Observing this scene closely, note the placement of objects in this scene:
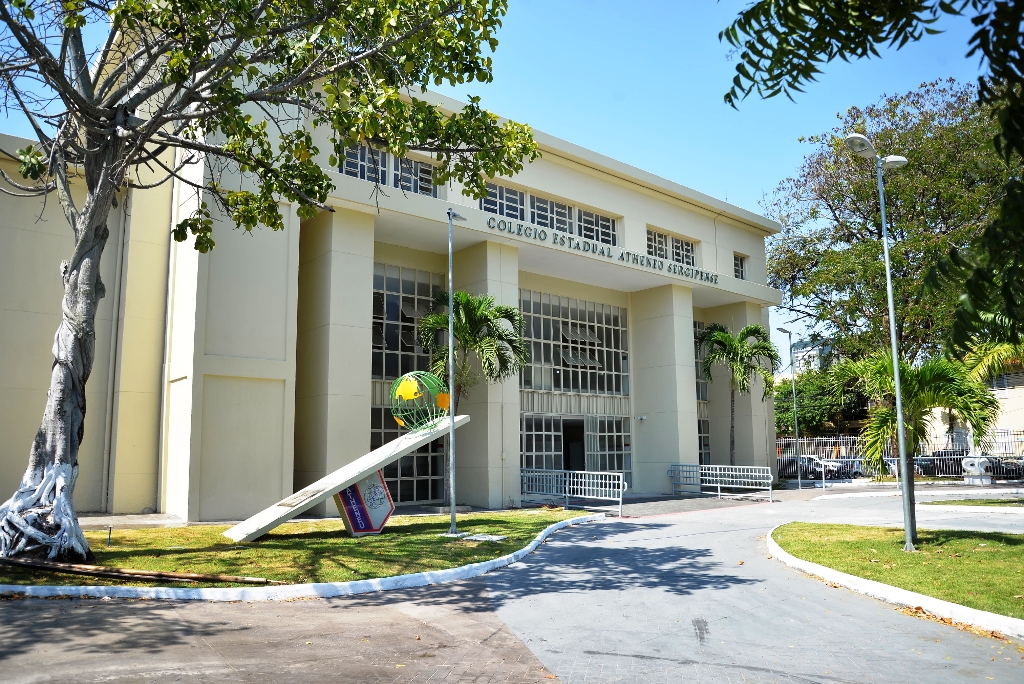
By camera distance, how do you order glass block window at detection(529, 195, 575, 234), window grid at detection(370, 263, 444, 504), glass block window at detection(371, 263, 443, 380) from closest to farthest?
1. window grid at detection(370, 263, 444, 504)
2. glass block window at detection(371, 263, 443, 380)
3. glass block window at detection(529, 195, 575, 234)

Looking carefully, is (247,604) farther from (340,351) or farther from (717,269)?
(717,269)

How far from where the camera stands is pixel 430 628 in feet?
25.5

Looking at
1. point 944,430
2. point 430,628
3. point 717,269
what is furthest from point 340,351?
point 944,430

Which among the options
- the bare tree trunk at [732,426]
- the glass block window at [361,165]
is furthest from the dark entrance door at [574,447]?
the glass block window at [361,165]

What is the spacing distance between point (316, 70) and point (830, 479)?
33.1 m

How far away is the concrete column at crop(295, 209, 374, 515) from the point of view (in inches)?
721

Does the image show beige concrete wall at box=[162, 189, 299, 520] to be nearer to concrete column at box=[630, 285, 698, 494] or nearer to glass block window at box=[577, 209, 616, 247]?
glass block window at box=[577, 209, 616, 247]

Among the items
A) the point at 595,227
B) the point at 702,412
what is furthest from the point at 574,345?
the point at 702,412

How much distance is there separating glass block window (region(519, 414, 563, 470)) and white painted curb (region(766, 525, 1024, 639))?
13.3 meters

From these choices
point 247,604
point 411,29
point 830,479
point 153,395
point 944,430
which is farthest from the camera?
point 944,430

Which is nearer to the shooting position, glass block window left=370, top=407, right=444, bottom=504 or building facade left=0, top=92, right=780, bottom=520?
building facade left=0, top=92, right=780, bottom=520

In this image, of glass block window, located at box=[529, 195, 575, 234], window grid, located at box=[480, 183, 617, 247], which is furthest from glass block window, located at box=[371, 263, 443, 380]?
glass block window, located at box=[529, 195, 575, 234]

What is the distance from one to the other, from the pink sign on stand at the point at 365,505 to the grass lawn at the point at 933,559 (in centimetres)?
747

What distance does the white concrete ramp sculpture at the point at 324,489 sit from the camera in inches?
512
